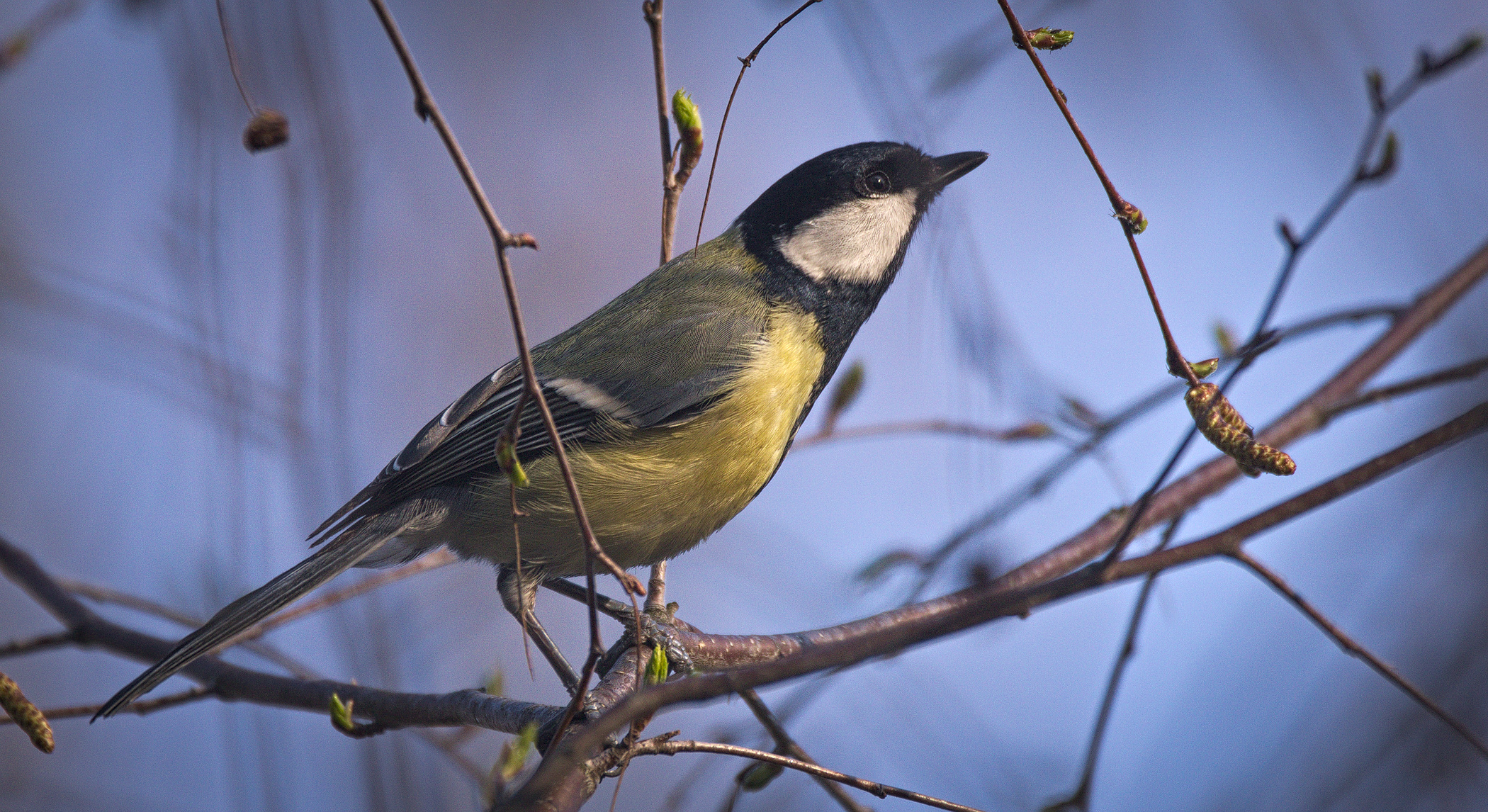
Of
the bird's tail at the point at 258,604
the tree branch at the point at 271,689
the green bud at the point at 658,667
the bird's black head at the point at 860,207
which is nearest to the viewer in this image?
Answer: the green bud at the point at 658,667

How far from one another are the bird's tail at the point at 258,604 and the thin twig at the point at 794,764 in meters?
1.15

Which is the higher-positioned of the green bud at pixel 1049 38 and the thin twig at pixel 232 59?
the thin twig at pixel 232 59

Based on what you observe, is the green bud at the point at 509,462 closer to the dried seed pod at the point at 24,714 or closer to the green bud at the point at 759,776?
the green bud at the point at 759,776

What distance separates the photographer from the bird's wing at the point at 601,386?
2.66 meters

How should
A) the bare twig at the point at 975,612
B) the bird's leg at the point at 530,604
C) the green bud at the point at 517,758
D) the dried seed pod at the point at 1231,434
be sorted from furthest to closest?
the bird's leg at the point at 530,604, the dried seed pod at the point at 1231,434, the green bud at the point at 517,758, the bare twig at the point at 975,612

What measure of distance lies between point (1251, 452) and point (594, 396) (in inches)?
67.1

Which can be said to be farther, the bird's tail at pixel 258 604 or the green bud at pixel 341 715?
the bird's tail at pixel 258 604

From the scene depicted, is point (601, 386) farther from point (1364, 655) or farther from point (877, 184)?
point (1364, 655)

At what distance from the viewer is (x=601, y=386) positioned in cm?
273

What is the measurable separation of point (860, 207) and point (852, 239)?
4.6 inches

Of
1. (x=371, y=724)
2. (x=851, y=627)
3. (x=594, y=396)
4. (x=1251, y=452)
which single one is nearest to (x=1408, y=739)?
(x=851, y=627)

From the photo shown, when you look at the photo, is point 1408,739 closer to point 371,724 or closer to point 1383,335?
point 1383,335

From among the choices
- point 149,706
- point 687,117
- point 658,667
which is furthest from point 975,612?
point 149,706

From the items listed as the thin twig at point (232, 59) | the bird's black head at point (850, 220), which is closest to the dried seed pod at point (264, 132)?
the thin twig at point (232, 59)
